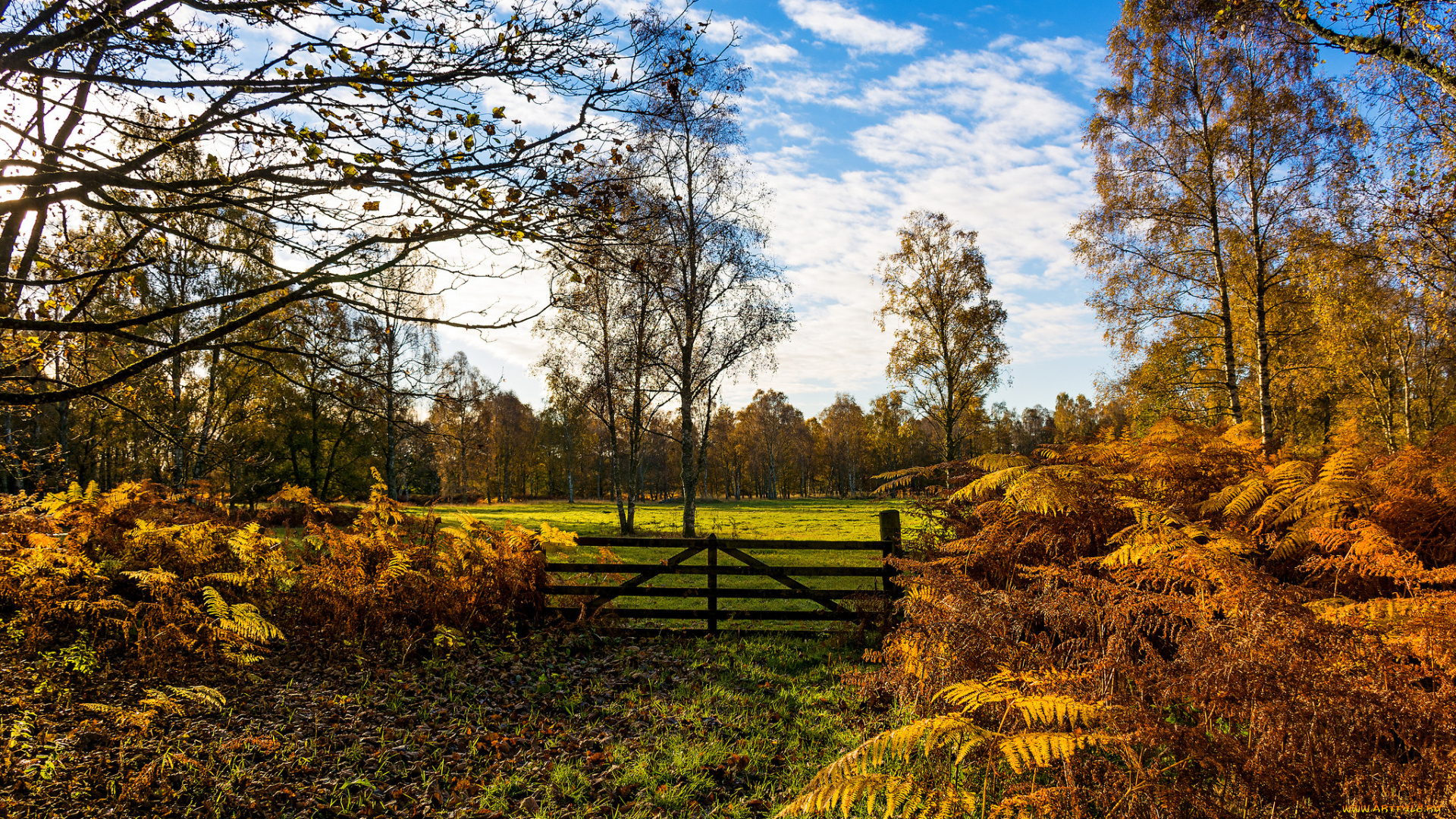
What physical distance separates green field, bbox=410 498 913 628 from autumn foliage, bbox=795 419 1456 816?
10.0ft

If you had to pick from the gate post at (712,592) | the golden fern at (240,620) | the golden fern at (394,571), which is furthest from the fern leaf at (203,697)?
the gate post at (712,592)

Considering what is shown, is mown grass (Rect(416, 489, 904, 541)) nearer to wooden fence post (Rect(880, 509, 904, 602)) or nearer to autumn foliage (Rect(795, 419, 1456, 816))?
wooden fence post (Rect(880, 509, 904, 602))

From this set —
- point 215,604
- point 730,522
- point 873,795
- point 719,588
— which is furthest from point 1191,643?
point 730,522

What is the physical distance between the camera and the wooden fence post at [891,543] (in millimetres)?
6992

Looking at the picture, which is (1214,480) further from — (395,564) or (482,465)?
(482,465)

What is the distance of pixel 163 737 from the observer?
364 centimetres

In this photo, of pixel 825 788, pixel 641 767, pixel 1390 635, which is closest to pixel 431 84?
pixel 825 788

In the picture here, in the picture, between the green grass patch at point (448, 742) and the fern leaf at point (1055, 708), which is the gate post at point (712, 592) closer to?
the green grass patch at point (448, 742)

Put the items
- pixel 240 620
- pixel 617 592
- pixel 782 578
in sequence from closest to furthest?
pixel 240 620 → pixel 617 592 → pixel 782 578

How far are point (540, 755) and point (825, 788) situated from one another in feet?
8.54

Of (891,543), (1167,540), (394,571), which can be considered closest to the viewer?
(1167,540)

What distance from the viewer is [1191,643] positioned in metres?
2.84

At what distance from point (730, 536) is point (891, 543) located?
36.9 feet

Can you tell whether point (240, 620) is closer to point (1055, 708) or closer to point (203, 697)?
point (203, 697)
